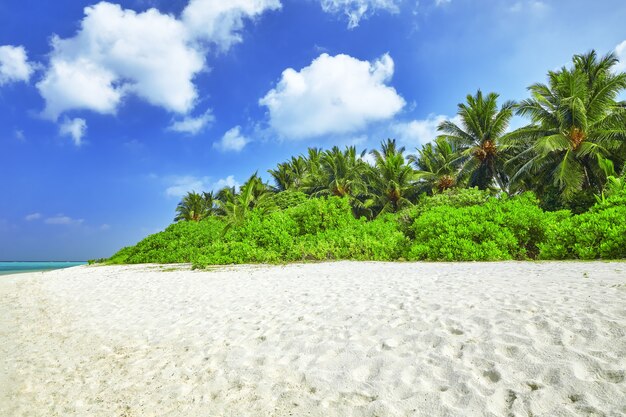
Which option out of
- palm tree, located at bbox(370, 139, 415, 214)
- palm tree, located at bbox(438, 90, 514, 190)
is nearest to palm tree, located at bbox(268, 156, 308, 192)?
palm tree, located at bbox(370, 139, 415, 214)

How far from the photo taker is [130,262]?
22656 mm

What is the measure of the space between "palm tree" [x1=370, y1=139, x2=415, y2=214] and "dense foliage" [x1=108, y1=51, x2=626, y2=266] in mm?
99

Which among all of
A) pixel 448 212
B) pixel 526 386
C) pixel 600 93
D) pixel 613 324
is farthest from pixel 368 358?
pixel 600 93

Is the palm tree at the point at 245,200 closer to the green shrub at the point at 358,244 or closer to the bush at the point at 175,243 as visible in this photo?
the bush at the point at 175,243

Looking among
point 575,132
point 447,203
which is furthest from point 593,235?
point 575,132

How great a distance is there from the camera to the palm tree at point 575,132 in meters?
19.5

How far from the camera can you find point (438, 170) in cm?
3034

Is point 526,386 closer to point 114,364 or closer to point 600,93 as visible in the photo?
point 114,364

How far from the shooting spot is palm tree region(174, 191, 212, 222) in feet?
144

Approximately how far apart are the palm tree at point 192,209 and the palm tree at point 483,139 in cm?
3060

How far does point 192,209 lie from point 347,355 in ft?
142

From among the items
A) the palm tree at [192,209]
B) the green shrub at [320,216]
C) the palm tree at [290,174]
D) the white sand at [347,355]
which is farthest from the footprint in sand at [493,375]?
the palm tree at [192,209]

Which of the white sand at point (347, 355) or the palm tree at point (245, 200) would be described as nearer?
the white sand at point (347, 355)

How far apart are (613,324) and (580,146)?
2128 cm
